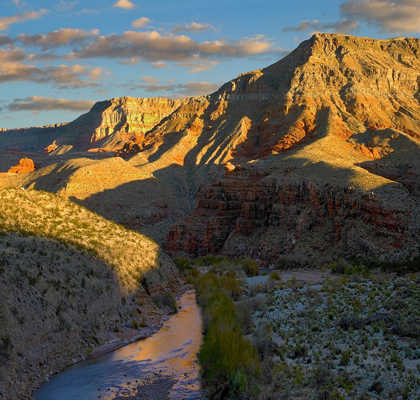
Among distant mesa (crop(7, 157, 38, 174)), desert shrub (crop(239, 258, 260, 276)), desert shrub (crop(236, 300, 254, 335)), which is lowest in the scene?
desert shrub (crop(239, 258, 260, 276))

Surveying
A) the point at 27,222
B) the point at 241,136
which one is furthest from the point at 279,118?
the point at 27,222

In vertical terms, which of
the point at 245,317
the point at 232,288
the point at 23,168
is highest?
the point at 23,168

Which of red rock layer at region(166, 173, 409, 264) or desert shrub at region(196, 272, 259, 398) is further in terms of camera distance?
red rock layer at region(166, 173, 409, 264)

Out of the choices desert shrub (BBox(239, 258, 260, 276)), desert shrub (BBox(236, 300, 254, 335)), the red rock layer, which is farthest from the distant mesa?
desert shrub (BBox(236, 300, 254, 335))

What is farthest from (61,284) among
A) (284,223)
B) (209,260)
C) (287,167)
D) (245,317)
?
(287,167)

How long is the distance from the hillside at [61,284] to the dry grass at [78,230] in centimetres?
7

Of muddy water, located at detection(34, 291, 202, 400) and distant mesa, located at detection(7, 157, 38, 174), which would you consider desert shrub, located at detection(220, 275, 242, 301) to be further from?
distant mesa, located at detection(7, 157, 38, 174)

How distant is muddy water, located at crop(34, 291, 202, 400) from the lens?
19.7 metres

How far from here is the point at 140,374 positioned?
21.9 m

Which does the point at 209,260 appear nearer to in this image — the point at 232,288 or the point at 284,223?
the point at 284,223

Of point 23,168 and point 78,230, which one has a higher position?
point 23,168

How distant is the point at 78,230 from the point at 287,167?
141 ft

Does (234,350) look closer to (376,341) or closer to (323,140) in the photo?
(376,341)

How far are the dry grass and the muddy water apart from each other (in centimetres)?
597
